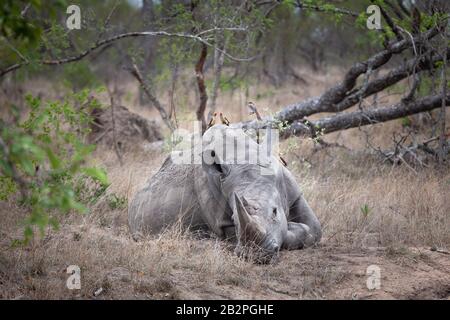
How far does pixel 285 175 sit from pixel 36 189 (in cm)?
260

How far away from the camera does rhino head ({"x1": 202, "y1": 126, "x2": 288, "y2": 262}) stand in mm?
5559

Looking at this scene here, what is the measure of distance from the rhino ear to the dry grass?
704 mm

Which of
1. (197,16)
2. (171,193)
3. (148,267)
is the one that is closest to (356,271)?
(148,267)

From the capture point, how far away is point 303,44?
25.5 metres

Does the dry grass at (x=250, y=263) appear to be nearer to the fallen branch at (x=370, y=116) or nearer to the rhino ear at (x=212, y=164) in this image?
the rhino ear at (x=212, y=164)

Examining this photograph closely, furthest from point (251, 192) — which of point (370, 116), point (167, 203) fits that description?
point (370, 116)

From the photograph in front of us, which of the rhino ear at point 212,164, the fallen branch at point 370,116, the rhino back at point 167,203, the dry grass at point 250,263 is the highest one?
the fallen branch at point 370,116

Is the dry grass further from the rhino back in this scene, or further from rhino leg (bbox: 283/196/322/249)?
the rhino back

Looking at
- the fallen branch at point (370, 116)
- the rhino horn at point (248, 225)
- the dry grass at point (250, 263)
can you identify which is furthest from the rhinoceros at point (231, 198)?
the fallen branch at point (370, 116)

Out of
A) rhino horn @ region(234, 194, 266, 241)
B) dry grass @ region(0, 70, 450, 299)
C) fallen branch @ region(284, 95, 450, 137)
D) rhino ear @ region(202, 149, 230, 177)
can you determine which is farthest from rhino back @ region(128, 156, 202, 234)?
fallen branch @ region(284, 95, 450, 137)

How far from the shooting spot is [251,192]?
5926 millimetres

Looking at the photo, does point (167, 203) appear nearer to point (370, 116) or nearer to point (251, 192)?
point (251, 192)

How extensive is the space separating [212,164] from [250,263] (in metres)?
1.23

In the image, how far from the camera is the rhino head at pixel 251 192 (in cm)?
556
